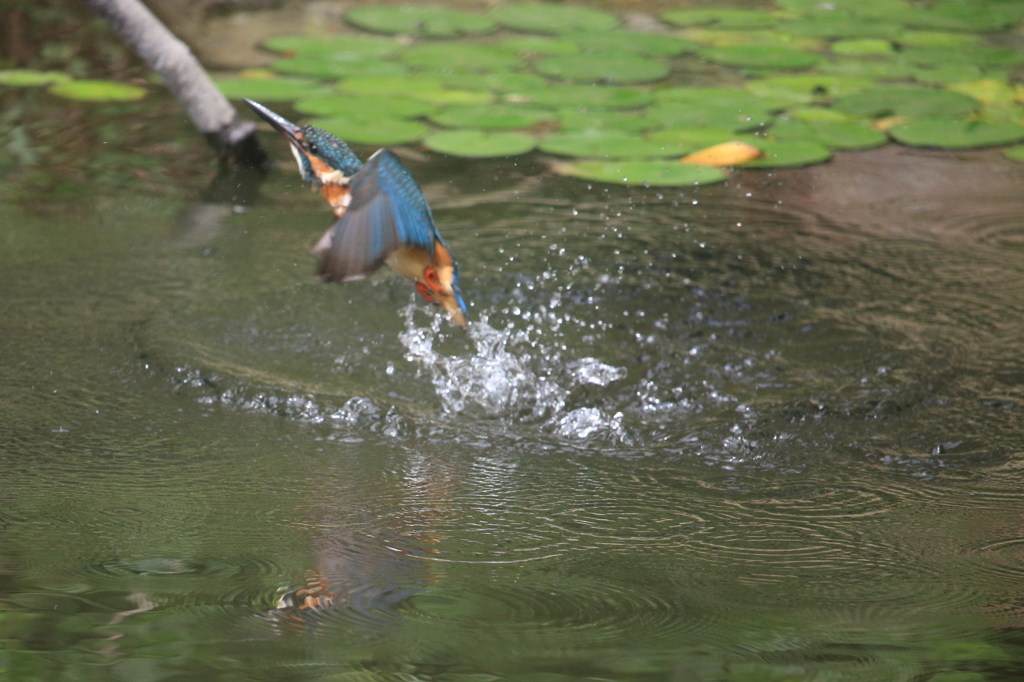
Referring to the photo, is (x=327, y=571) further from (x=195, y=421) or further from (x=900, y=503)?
(x=900, y=503)

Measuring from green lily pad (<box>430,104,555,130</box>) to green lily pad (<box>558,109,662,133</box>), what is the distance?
7 cm

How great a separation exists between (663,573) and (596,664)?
0.28m

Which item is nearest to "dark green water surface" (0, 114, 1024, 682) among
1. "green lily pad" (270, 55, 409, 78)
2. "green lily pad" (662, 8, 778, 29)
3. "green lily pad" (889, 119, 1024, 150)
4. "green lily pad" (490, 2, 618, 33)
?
"green lily pad" (889, 119, 1024, 150)

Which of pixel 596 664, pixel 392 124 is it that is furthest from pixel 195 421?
pixel 392 124

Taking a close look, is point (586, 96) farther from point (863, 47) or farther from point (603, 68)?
point (863, 47)

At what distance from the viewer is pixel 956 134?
411 cm

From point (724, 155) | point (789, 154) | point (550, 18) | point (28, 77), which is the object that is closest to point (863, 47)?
point (550, 18)

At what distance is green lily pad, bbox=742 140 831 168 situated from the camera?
3.78m

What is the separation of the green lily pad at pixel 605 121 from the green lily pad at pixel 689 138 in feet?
0.27

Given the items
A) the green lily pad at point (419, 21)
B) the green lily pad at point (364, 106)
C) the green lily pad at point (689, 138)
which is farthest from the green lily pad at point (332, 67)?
the green lily pad at point (689, 138)

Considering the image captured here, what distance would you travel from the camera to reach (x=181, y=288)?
288 centimetres

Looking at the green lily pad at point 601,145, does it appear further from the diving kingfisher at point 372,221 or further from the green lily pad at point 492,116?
the diving kingfisher at point 372,221

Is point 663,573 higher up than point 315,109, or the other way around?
point 315,109

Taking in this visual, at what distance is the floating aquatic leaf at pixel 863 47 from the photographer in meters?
5.08
